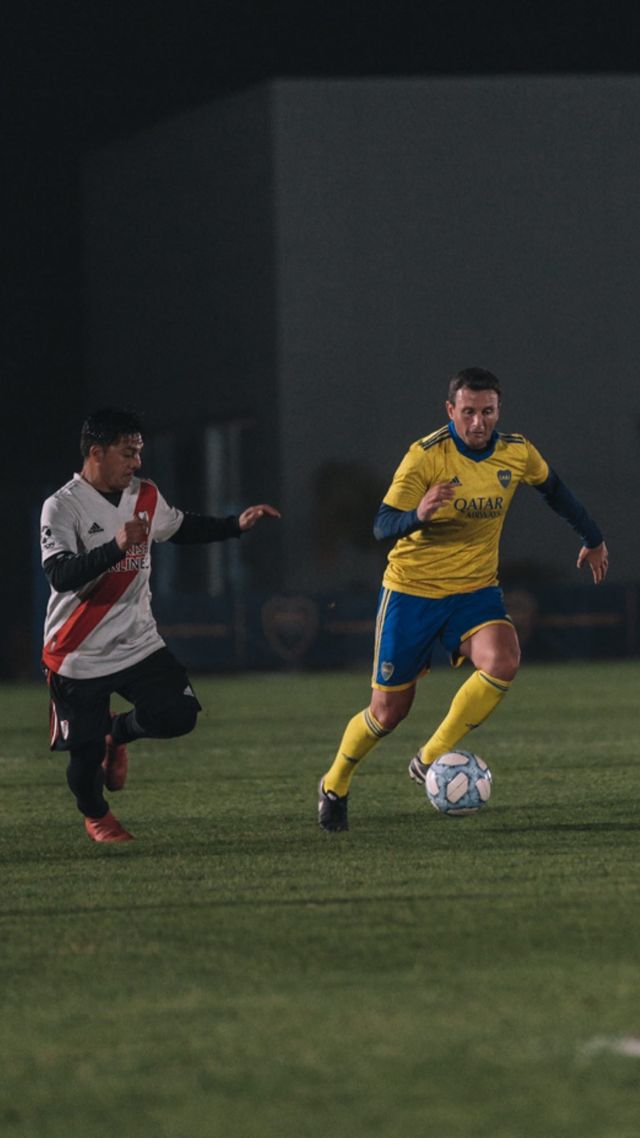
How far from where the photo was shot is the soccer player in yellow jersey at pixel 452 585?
29.5 ft

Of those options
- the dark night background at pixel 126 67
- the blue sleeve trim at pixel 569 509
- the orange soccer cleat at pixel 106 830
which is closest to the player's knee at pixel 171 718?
the orange soccer cleat at pixel 106 830

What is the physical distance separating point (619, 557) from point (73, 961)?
29.2 m

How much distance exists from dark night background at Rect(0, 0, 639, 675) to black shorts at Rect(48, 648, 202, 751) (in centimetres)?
2335

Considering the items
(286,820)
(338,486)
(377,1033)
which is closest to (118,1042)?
(377,1033)

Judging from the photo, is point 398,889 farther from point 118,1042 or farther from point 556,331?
point 556,331

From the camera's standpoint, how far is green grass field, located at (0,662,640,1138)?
423 cm

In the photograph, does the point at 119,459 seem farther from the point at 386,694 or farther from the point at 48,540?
the point at 386,694

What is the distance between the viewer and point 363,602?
2789cm

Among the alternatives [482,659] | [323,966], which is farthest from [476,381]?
[323,966]

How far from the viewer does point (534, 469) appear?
939cm

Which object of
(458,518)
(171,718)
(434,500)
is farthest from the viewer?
(458,518)

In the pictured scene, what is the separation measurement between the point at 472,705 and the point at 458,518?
0.81 metres

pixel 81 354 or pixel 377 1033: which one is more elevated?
pixel 81 354

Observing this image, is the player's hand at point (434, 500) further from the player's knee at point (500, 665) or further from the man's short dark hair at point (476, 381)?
the player's knee at point (500, 665)
